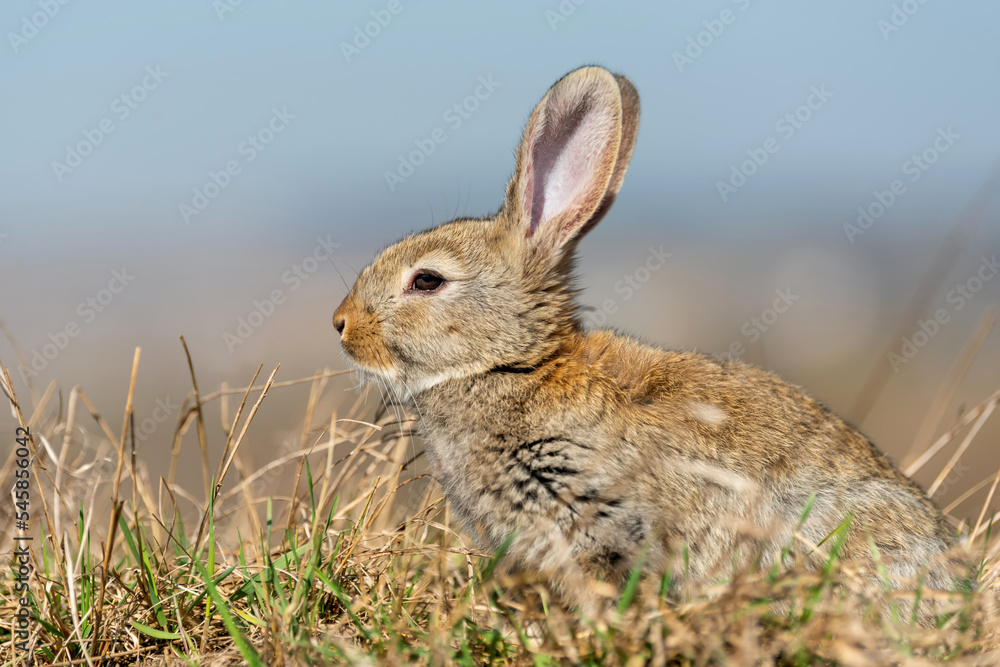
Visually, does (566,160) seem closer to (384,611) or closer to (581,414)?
(581,414)

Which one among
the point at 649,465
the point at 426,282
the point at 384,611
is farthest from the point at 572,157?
the point at 384,611

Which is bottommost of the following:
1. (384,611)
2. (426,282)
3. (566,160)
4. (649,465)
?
(384,611)

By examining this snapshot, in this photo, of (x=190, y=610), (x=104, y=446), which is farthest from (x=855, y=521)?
(x=104, y=446)

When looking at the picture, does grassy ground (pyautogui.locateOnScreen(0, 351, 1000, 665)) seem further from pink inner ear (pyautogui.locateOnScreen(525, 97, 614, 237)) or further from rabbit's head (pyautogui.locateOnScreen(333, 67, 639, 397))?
pink inner ear (pyautogui.locateOnScreen(525, 97, 614, 237))

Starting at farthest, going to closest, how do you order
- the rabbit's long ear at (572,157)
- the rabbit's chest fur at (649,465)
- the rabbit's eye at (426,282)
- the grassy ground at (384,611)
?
the rabbit's eye at (426,282) → the rabbit's long ear at (572,157) → the rabbit's chest fur at (649,465) → the grassy ground at (384,611)

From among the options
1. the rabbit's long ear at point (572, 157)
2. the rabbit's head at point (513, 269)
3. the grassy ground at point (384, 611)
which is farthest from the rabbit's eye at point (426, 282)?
the grassy ground at point (384, 611)

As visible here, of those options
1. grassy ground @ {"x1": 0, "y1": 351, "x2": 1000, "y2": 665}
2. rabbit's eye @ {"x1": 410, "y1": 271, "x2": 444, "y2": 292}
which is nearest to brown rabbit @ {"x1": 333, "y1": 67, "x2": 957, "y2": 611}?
rabbit's eye @ {"x1": 410, "y1": 271, "x2": 444, "y2": 292}

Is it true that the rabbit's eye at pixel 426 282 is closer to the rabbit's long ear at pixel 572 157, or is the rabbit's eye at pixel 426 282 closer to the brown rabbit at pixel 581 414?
the brown rabbit at pixel 581 414
